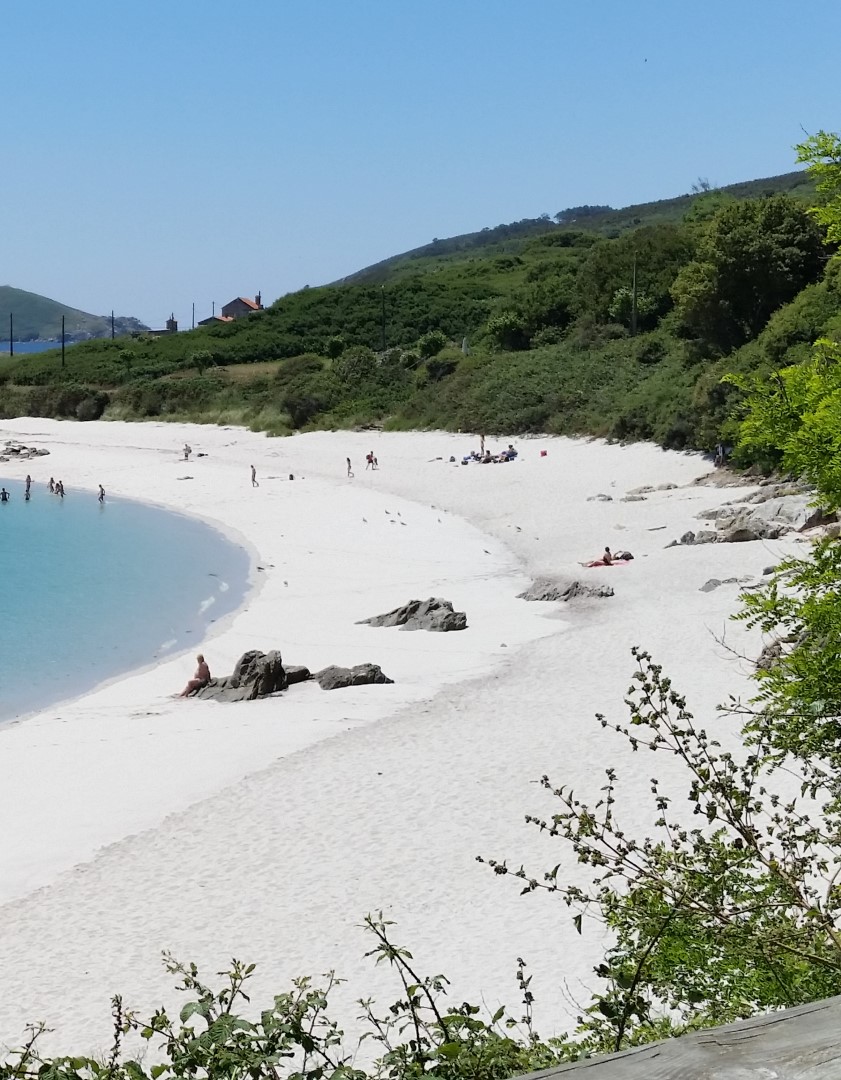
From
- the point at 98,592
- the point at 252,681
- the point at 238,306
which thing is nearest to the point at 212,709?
the point at 252,681

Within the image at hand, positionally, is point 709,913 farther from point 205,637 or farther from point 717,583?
point 205,637

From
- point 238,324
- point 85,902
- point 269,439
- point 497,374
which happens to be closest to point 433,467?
point 497,374

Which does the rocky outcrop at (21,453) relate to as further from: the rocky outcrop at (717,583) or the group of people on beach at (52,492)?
the rocky outcrop at (717,583)

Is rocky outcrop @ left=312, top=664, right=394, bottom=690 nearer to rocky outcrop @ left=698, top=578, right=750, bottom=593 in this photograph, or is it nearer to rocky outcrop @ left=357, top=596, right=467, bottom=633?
rocky outcrop @ left=357, top=596, right=467, bottom=633

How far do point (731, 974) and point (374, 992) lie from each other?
430cm

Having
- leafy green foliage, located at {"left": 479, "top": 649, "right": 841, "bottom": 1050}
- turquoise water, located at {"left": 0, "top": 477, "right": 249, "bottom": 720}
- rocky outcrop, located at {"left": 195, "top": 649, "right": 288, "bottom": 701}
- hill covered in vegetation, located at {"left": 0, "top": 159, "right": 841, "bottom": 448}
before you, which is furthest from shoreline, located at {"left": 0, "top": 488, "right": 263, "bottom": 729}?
leafy green foliage, located at {"left": 479, "top": 649, "right": 841, "bottom": 1050}

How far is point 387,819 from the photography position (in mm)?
12336

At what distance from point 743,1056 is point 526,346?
61.0 meters

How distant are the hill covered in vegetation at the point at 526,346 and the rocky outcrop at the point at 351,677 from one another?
7707 millimetres

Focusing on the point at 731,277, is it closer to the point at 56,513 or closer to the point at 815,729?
the point at 56,513

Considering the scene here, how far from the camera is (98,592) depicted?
2855 cm

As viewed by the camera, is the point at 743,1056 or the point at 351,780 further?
the point at 351,780

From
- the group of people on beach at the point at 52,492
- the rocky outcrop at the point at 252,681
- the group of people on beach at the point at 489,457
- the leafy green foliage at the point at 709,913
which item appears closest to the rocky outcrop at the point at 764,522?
the rocky outcrop at the point at 252,681

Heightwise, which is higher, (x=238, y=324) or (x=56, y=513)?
(x=238, y=324)
